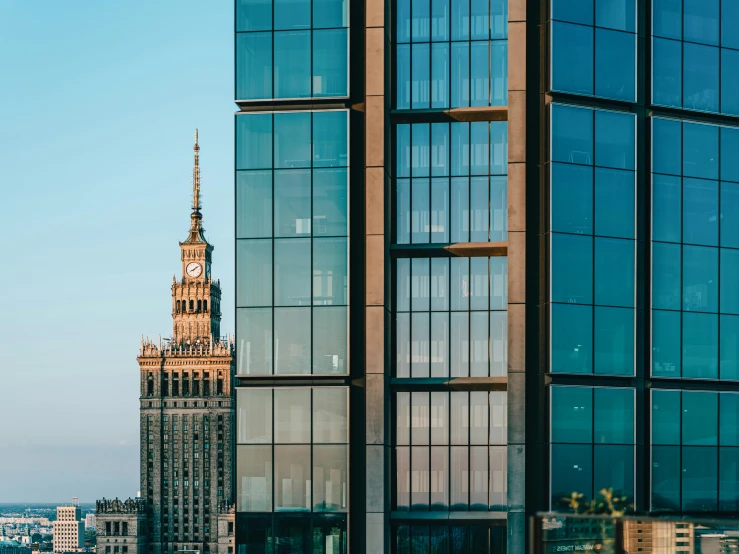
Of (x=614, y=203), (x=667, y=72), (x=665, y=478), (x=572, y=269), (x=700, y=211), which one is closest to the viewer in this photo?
(x=572, y=269)

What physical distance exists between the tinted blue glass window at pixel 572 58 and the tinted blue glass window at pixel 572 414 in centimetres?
1145

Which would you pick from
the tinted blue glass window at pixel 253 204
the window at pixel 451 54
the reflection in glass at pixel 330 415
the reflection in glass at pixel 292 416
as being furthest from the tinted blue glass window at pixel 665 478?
the tinted blue glass window at pixel 253 204

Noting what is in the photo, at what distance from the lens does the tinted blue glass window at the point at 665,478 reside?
44594 millimetres

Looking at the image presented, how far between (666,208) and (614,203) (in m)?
2.46

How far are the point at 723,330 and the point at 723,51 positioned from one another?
11275 millimetres

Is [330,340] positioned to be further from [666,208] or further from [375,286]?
[666,208]

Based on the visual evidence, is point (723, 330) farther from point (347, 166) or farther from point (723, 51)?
point (347, 166)

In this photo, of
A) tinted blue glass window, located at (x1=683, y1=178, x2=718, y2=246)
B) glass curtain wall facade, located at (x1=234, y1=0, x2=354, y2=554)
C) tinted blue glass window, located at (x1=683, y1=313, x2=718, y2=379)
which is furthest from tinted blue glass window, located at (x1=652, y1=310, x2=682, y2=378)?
glass curtain wall facade, located at (x1=234, y1=0, x2=354, y2=554)

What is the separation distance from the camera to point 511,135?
44.9m

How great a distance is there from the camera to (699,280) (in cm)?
4616

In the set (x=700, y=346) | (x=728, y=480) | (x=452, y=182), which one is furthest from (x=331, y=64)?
(x=728, y=480)

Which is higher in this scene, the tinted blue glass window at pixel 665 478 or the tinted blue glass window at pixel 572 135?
the tinted blue glass window at pixel 572 135

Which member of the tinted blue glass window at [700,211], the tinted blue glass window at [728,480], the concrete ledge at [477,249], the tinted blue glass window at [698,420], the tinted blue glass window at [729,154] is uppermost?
the tinted blue glass window at [729,154]

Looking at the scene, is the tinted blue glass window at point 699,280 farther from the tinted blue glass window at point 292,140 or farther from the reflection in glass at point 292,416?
the tinted blue glass window at point 292,140
